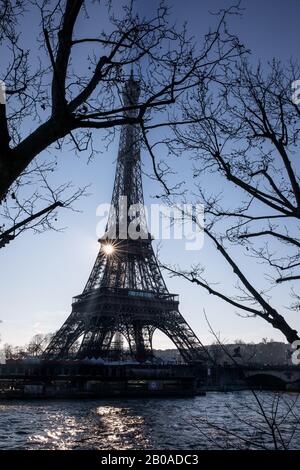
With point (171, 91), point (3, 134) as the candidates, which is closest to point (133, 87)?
point (171, 91)

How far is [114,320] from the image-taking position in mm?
71688

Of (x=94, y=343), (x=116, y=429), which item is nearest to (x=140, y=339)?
(x=94, y=343)

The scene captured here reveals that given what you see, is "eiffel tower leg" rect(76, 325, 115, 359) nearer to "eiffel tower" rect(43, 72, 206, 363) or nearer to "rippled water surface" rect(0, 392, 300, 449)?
"eiffel tower" rect(43, 72, 206, 363)

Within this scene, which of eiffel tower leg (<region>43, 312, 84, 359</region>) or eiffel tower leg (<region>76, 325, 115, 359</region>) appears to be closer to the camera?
eiffel tower leg (<region>76, 325, 115, 359</region>)

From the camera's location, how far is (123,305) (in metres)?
70.8

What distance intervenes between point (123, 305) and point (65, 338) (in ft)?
36.2

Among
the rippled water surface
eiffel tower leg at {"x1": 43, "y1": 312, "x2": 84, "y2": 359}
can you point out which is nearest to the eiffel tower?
eiffel tower leg at {"x1": 43, "y1": 312, "x2": 84, "y2": 359}

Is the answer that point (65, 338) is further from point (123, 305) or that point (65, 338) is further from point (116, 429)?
point (116, 429)

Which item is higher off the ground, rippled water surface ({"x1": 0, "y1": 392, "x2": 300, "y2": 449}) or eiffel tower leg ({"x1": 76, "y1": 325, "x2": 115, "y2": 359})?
eiffel tower leg ({"x1": 76, "y1": 325, "x2": 115, "y2": 359})

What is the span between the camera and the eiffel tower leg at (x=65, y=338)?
72.2 m

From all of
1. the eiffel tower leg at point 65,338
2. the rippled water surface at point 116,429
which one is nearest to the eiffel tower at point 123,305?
the eiffel tower leg at point 65,338

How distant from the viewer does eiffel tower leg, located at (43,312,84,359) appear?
72.2 meters

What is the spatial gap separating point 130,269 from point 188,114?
72.0 m
